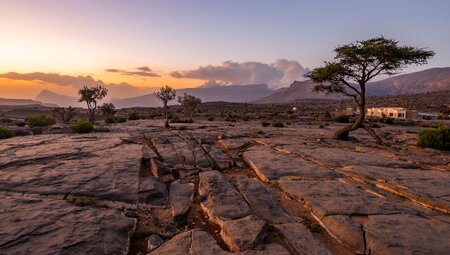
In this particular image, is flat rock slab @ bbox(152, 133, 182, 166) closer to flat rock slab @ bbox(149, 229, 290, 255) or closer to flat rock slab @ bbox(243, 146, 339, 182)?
flat rock slab @ bbox(243, 146, 339, 182)

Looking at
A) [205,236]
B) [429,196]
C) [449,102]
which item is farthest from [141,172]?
[449,102]

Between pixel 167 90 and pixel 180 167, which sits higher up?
pixel 167 90

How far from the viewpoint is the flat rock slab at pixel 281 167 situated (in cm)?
1072

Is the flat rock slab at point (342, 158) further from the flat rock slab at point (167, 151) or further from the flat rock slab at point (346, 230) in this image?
the flat rock slab at point (167, 151)

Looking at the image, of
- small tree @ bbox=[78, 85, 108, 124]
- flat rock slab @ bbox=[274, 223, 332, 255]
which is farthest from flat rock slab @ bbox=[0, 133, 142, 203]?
small tree @ bbox=[78, 85, 108, 124]

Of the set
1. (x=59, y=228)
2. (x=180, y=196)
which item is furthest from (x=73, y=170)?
(x=59, y=228)

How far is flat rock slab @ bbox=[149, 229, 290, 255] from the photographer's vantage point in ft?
18.3

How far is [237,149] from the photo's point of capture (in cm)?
1650

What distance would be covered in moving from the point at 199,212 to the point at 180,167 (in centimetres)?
460

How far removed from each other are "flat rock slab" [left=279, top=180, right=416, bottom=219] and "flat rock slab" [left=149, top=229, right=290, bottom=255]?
7.13 feet

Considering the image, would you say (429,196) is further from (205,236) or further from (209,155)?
(209,155)

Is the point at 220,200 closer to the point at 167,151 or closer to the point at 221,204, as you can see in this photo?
the point at 221,204

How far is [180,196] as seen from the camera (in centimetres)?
912

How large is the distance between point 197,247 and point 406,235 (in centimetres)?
412
